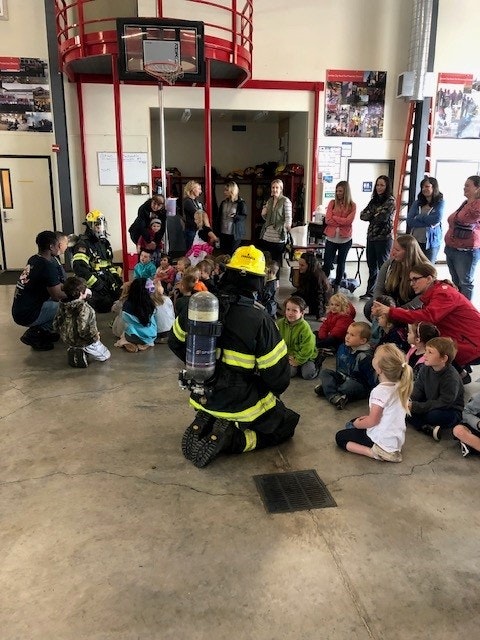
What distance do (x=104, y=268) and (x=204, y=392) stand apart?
5095 mm

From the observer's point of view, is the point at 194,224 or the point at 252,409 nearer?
the point at 252,409

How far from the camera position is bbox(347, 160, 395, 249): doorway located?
11781 millimetres

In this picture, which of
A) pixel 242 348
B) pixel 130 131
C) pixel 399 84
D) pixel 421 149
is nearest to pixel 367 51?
pixel 399 84

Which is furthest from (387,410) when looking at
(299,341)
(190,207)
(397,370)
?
(190,207)

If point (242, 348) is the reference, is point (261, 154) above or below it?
above

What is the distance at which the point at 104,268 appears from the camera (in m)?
8.02

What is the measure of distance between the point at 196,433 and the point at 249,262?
1321 mm

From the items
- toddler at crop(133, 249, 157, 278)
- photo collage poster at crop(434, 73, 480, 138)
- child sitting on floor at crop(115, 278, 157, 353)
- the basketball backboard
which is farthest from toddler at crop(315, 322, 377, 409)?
photo collage poster at crop(434, 73, 480, 138)

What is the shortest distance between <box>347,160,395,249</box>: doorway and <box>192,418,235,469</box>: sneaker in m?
9.05

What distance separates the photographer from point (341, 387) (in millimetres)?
4848

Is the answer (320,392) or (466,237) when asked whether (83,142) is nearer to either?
(466,237)

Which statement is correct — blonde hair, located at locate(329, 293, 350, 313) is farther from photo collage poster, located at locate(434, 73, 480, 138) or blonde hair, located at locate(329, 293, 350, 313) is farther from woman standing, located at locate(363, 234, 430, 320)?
photo collage poster, located at locate(434, 73, 480, 138)

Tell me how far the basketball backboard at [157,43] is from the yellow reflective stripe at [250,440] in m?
6.19

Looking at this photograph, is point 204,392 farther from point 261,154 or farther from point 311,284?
point 261,154
